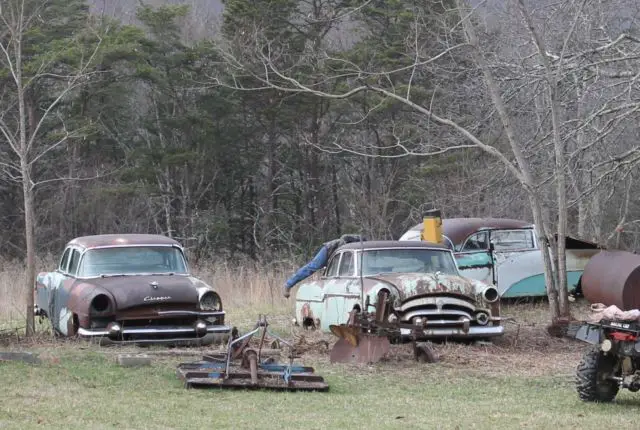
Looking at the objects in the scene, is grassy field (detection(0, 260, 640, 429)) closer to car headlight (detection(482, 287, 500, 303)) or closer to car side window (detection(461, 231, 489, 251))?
car headlight (detection(482, 287, 500, 303))

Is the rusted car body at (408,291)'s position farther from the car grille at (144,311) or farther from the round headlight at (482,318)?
the car grille at (144,311)

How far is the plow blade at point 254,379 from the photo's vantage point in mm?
10062

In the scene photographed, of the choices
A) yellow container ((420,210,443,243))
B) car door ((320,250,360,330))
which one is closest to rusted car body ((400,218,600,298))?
yellow container ((420,210,443,243))

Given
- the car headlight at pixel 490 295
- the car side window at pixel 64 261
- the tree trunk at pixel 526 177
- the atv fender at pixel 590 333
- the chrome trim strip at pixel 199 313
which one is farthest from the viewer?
the car side window at pixel 64 261

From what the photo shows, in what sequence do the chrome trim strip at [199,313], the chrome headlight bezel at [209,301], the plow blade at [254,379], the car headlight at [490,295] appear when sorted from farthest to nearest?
1. the chrome headlight bezel at [209,301]
2. the car headlight at [490,295]
3. the chrome trim strip at [199,313]
4. the plow blade at [254,379]

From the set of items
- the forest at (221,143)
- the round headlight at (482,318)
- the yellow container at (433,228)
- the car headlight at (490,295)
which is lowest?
the round headlight at (482,318)

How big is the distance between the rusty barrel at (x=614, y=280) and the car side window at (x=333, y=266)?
3.85 meters

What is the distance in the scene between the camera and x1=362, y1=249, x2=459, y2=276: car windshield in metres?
14.6

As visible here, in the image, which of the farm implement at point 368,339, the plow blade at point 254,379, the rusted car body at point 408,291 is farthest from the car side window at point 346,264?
the plow blade at point 254,379

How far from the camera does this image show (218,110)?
36.0m

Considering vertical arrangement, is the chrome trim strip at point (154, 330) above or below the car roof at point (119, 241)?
below

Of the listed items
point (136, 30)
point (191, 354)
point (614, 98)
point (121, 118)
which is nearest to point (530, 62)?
point (614, 98)

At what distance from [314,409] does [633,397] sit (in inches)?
121

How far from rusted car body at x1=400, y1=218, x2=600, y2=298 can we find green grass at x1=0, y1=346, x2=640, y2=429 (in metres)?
7.31
